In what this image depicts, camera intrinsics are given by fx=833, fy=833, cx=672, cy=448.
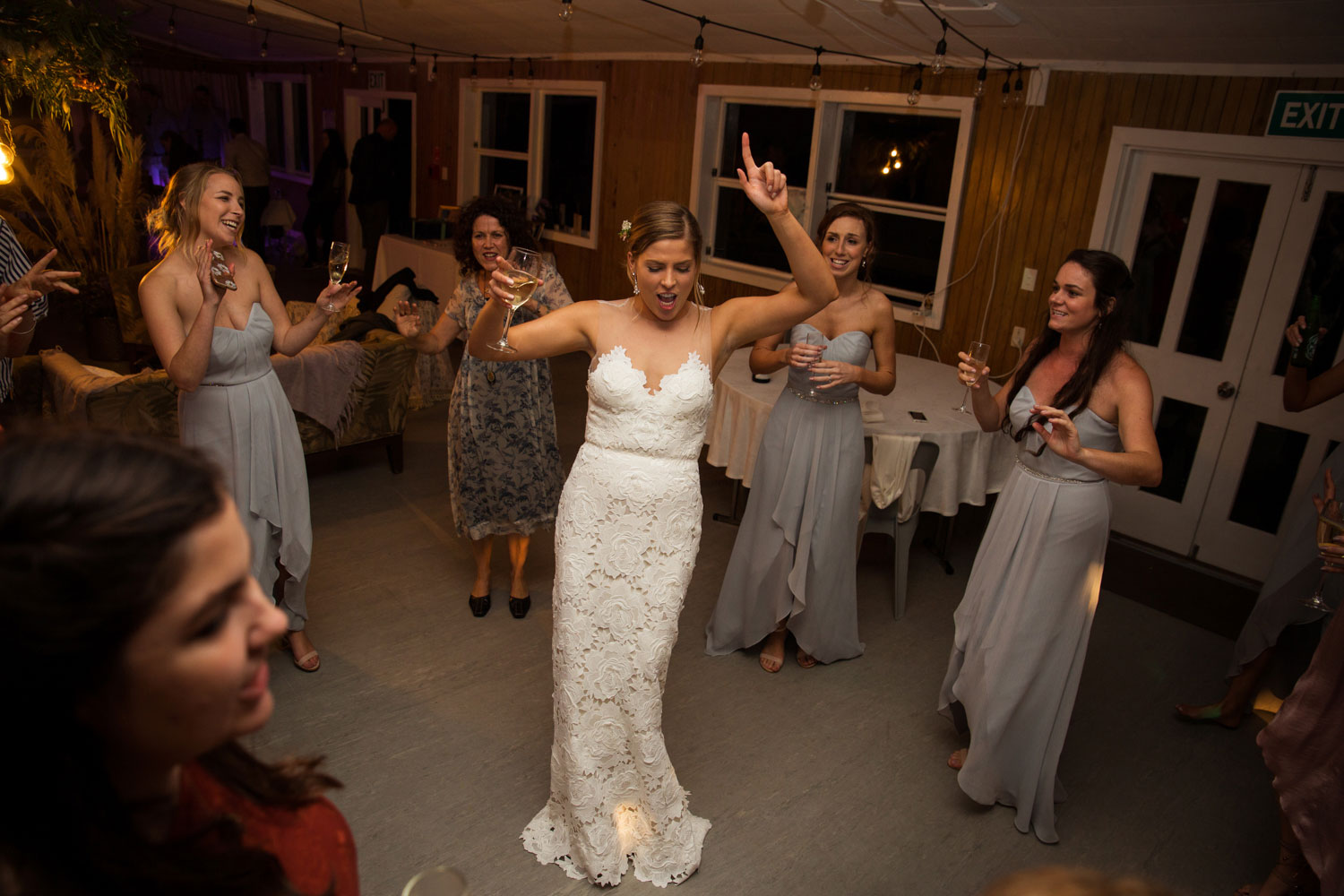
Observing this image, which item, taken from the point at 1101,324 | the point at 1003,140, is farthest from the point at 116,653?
the point at 1003,140

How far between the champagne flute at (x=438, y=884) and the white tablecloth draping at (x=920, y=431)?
2840 mm

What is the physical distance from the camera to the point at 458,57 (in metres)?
9.82

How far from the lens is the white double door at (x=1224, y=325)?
437 centimetres

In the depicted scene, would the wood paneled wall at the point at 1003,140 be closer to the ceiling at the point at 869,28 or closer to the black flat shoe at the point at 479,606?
the ceiling at the point at 869,28

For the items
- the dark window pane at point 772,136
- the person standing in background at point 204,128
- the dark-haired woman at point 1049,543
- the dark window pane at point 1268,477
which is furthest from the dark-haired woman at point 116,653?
the person standing in background at point 204,128

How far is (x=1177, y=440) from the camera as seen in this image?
16.3ft

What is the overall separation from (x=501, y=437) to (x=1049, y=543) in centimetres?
220

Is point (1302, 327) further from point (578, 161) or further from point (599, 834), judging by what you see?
point (578, 161)

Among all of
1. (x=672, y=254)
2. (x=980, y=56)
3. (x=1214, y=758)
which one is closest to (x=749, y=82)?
(x=980, y=56)

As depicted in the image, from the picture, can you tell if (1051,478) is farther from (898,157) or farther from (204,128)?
(204,128)

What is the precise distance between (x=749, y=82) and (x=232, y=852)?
23.2 ft

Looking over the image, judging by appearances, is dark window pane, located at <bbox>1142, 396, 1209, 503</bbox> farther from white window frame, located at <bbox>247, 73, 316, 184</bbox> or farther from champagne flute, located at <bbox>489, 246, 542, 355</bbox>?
white window frame, located at <bbox>247, 73, 316, 184</bbox>

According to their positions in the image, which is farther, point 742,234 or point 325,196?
point 325,196

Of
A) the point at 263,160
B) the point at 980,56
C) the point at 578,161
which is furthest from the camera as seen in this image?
the point at 263,160
